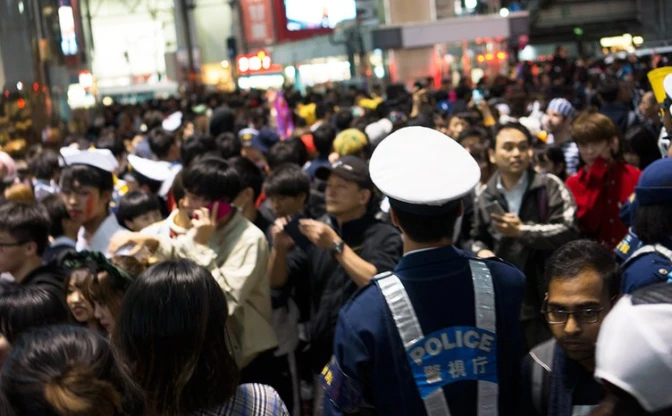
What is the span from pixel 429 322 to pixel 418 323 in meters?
0.03

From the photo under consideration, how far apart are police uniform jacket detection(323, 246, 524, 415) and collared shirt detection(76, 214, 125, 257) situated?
3003mm

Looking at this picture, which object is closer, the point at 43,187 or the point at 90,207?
the point at 90,207

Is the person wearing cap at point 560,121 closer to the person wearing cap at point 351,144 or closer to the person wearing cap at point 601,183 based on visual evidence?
the person wearing cap at point 351,144

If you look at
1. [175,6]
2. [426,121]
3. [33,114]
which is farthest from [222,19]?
[426,121]

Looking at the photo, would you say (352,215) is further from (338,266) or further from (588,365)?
(588,365)

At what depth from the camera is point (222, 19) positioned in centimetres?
5872

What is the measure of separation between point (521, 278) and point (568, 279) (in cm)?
14

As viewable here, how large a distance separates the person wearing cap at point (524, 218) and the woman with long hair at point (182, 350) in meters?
2.77

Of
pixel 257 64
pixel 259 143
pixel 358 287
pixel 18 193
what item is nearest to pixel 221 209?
pixel 358 287

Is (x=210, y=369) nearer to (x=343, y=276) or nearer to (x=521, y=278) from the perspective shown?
(x=521, y=278)

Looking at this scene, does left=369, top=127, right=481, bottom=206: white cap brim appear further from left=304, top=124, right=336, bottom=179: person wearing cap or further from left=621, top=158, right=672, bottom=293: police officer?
left=304, top=124, right=336, bottom=179: person wearing cap

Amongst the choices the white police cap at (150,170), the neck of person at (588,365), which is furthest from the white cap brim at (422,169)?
the white police cap at (150,170)

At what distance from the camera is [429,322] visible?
121 inches

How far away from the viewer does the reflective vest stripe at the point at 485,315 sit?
10.1ft
